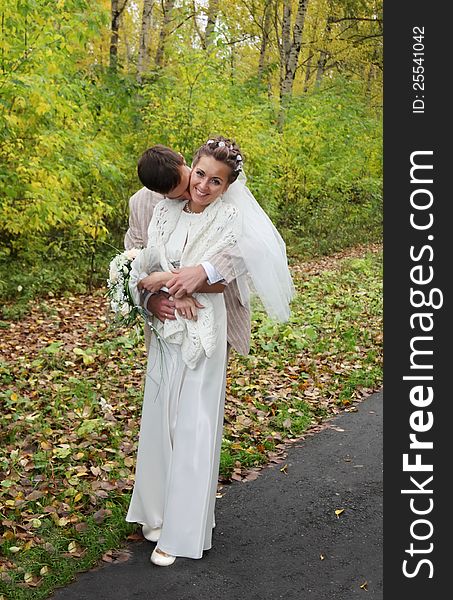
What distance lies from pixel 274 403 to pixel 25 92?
4.42 m

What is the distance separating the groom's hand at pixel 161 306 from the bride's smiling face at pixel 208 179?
1.91ft

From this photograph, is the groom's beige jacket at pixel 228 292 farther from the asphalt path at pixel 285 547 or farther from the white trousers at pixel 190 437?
the asphalt path at pixel 285 547

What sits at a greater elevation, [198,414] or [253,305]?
[253,305]

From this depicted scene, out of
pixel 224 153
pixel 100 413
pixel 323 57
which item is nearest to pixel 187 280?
pixel 224 153

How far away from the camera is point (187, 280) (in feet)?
13.2

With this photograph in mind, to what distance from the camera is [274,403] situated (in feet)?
23.5

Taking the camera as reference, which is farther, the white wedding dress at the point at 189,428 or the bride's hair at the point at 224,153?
the white wedding dress at the point at 189,428

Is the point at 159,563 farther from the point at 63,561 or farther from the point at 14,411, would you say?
the point at 14,411

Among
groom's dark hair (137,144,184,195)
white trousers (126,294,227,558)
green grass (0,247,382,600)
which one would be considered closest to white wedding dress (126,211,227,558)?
white trousers (126,294,227,558)

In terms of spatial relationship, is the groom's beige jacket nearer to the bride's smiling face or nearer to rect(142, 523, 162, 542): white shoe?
the bride's smiling face

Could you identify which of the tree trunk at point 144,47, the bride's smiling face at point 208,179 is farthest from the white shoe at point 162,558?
the tree trunk at point 144,47

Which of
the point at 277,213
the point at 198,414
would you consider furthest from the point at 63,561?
the point at 277,213

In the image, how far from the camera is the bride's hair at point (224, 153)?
3963 mm

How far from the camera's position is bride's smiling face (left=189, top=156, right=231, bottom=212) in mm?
3965
